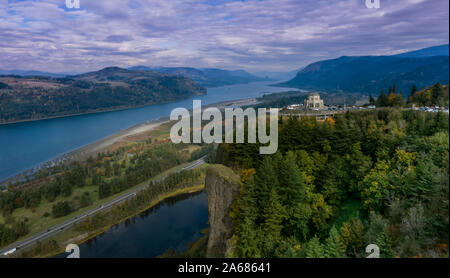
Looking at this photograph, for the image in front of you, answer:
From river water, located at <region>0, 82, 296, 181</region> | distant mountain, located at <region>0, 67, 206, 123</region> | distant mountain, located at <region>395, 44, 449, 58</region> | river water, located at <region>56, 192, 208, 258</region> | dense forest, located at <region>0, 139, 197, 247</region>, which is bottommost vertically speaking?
river water, located at <region>56, 192, 208, 258</region>

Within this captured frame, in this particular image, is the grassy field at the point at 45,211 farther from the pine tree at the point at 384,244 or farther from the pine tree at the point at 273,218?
the pine tree at the point at 384,244

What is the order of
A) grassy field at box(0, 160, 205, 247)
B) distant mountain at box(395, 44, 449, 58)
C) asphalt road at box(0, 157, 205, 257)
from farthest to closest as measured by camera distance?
distant mountain at box(395, 44, 449, 58) < grassy field at box(0, 160, 205, 247) < asphalt road at box(0, 157, 205, 257)

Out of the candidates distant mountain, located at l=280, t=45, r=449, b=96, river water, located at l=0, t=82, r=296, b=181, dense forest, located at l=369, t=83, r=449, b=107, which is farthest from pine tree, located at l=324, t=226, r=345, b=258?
distant mountain, located at l=280, t=45, r=449, b=96

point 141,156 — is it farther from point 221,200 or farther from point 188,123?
point 221,200

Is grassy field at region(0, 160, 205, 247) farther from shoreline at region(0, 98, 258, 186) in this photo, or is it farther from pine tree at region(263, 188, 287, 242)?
pine tree at region(263, 188, 287, 242)

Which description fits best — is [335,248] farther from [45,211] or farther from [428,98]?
[45,211]
